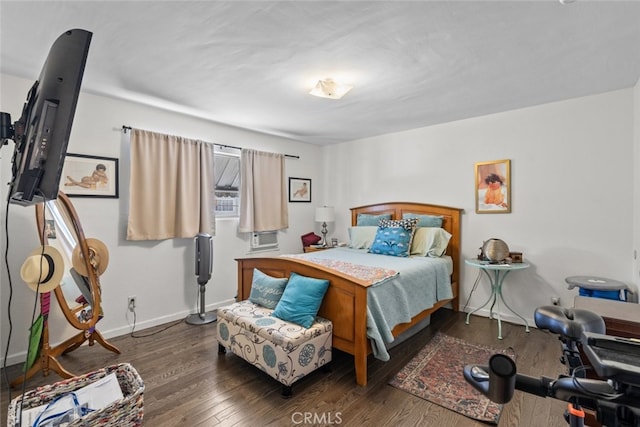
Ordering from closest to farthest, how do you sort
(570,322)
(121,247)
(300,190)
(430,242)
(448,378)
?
(570,322) → (448,378) → (121,247) → (430,242) → (300,190)

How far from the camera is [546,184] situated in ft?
10.4

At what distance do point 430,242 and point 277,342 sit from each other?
224 cm

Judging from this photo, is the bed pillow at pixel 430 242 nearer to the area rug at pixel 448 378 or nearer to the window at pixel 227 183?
the area rug at pixel 448 378

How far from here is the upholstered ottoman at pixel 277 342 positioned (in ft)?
6.70

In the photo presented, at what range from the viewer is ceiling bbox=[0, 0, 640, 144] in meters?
1.67

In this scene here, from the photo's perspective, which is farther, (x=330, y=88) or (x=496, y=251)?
(x=496, y=251)

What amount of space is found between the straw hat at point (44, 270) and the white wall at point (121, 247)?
2.01ft

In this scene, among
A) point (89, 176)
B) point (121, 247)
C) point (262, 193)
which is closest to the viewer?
point (89, 176)

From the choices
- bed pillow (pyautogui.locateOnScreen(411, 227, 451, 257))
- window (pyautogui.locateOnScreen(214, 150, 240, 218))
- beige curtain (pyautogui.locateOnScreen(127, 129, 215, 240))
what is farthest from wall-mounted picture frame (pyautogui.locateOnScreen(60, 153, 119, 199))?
bed pillow (pyautogui.locateOnScreen(411, 227, 451, 257))

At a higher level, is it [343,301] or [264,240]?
[264,240]

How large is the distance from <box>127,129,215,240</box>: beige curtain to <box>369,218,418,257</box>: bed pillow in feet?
6.83

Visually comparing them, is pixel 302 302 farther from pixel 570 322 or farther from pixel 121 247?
pixel 121 247

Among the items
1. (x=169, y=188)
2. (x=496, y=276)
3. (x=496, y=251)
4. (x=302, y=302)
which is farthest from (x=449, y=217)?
(x=169, y=188)

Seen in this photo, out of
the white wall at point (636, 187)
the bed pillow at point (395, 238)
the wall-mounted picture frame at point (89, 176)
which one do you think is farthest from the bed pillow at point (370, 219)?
the wall-mounted picture frame at point (89, 176)
